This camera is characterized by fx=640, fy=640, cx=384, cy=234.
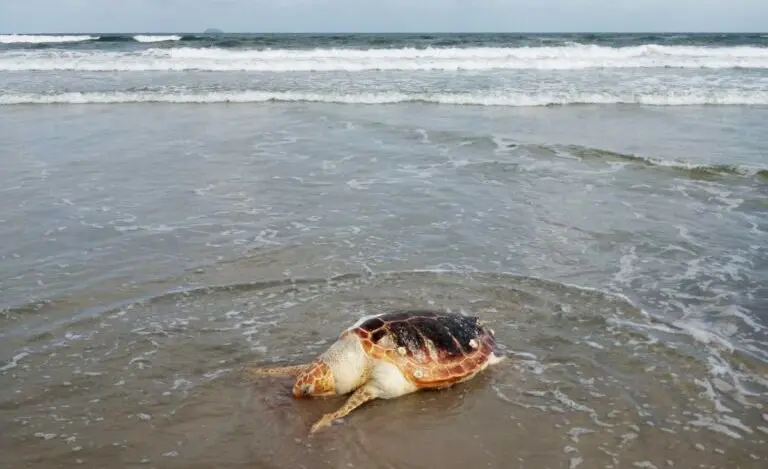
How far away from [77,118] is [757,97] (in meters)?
17.4

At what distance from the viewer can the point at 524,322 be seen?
198 inches

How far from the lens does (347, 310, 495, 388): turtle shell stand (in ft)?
13.3

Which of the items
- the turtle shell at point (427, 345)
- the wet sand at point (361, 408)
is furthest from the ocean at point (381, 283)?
the turtle shell at point (427, 345)

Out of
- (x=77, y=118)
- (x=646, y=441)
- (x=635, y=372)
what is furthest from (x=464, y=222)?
(x=77, y=118)

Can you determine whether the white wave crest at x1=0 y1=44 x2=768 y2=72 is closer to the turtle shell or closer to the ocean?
the ocean

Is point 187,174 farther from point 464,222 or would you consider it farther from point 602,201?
point 602,201

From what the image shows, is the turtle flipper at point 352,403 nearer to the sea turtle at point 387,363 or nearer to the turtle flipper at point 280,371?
the sea turtle at point 387,363

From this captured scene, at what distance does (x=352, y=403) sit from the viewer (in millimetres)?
3912

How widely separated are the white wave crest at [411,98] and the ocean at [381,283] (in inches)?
128

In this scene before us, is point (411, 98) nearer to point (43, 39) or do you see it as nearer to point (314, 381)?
point (314, 381)

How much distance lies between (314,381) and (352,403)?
0.92 ft

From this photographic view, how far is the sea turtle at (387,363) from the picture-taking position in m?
4.03

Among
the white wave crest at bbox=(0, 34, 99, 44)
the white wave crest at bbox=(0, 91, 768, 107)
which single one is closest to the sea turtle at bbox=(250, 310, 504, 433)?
the white wave crest at bbox=(0, 91, 768, 107)

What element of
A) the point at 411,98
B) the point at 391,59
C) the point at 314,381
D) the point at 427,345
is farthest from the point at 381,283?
the point at 391,59
